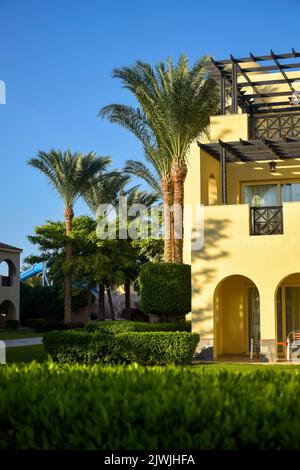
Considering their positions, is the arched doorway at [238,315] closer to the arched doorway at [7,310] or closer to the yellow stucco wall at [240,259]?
the yellow stucco wall at [240,259]

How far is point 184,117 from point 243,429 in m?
22.1

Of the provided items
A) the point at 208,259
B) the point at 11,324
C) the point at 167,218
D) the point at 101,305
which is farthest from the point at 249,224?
the point at 11,324

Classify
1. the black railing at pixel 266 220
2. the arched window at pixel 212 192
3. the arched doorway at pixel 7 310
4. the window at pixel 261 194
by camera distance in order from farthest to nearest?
the arched doorway at pixel 7 310 < the arched window at pixel 212 192 < the window at pixel 261 194 < the black railing at pixel 266 220

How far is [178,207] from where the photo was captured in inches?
1078

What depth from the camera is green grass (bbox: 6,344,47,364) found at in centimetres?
2181

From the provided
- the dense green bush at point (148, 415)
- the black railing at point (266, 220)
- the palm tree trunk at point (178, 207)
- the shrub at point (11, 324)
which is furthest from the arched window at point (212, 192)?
the shrub at point (11, 324)

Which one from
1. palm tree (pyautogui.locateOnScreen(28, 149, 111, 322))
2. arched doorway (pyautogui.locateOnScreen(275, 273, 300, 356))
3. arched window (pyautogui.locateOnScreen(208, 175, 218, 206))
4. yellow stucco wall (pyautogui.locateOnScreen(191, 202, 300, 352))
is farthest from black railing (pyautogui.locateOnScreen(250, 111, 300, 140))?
palm tree (pyautogui.locateOnScreen(28, 149, 111, 322))

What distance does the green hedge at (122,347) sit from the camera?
1945 cm

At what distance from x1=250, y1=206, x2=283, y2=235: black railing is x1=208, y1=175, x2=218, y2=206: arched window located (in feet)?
12.0

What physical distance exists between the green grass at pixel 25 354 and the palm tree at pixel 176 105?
644cm

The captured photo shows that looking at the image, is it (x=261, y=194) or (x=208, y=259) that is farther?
(x=261, y=194)

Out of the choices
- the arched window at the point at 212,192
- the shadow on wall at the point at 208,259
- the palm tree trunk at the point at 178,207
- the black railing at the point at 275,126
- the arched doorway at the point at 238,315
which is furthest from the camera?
the palm tree trunk at the point at 178,207

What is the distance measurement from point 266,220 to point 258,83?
19.6 ft

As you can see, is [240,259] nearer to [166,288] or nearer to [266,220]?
[266,220]
